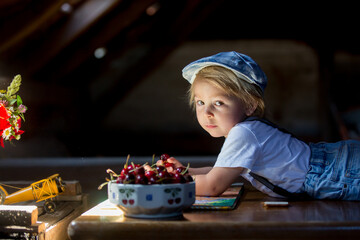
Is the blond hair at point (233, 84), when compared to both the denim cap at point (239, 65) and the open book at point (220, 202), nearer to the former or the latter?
the denim cap at point (239, 65)

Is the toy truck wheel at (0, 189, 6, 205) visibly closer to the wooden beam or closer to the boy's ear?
the boy's ear

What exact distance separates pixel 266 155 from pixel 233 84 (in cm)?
22

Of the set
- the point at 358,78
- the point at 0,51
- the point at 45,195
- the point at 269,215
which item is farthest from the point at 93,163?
the point at 358,78

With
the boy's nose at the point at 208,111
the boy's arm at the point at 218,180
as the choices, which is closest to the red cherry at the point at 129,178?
the boy's arm at the point at 218,180

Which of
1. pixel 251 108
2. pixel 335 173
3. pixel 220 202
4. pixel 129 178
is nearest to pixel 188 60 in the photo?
pixel 251 108

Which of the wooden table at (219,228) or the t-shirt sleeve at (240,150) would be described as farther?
the t-shirt sleeve at (240,150)

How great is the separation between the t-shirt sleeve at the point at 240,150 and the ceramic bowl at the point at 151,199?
0.27 m

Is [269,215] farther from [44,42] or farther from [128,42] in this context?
[128,42]

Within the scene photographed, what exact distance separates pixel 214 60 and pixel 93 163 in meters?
0.92

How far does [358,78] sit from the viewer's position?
609cm

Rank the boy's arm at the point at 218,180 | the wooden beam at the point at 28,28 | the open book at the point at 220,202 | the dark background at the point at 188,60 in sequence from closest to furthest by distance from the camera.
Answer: the open book at the point at 220,202, the boy's arm at the point at 218,180, the wooden beam at the point at 28,28, the dark background at the point at 188,60

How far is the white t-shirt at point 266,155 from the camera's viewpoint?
1.15m

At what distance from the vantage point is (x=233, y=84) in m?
1.26

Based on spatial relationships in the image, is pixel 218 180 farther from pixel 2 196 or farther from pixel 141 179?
pixel 2 196
